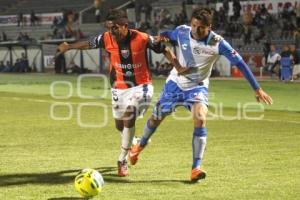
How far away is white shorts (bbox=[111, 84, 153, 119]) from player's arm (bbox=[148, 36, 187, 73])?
0.55 m

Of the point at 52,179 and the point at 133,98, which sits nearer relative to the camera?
the point at 52,179

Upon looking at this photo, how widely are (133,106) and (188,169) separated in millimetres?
A: 1103

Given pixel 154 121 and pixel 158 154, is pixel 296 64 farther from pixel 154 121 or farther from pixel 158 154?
pixel 154 121

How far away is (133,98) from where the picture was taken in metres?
9.12

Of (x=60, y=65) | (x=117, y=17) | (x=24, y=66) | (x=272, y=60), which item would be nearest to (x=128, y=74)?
(x=117, y=17)

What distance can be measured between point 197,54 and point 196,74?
0.26 meters

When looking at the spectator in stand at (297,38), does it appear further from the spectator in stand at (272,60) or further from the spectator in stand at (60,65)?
the spectator in stand at (60,65)

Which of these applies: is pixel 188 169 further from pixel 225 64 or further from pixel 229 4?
pixel 229 4

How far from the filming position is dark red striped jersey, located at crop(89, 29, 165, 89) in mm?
9023

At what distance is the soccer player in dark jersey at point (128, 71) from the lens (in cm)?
899

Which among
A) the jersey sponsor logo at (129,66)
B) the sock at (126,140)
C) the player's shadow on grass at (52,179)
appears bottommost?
the player's shadow on grass at (52,179)

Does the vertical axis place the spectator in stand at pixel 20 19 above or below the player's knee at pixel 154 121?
below

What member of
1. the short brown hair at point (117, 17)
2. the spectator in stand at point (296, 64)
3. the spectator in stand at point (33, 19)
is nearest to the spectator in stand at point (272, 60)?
the spectator in stand at point (296, 64)

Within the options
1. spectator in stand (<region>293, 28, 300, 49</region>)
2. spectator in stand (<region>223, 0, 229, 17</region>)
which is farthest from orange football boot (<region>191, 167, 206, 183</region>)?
spectator in stand (<region>223, 0, 229, 17</region>)
